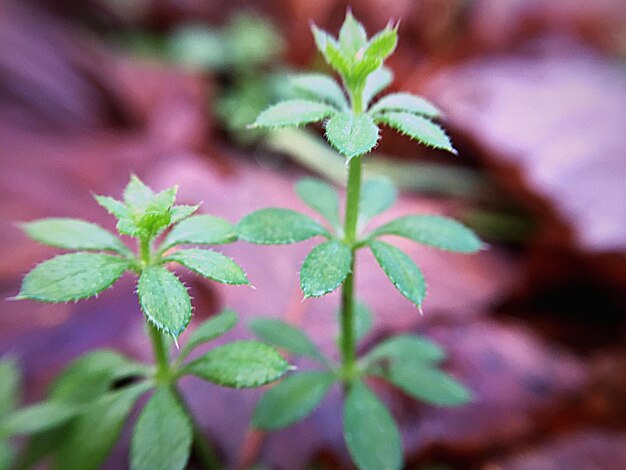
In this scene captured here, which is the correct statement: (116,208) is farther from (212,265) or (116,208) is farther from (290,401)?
(290,401)

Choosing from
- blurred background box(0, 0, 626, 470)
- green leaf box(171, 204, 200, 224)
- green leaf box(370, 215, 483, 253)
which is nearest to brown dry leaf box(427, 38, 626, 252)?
blurred background box(0, 0, 626, 470)

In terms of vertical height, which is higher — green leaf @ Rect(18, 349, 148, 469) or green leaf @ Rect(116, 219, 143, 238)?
green leaf @ Rect(116, 219, 143, 238)

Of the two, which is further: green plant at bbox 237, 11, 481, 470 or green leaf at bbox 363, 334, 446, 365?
green leaf at bbox 363, 334, 446, 365

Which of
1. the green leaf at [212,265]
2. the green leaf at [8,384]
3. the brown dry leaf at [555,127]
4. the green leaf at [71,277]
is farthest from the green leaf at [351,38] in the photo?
the brown dry leaf at [555,127]

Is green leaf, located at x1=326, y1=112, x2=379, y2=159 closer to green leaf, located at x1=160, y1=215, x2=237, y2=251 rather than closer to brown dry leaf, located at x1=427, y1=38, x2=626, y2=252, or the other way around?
green leaf, located at x1=160, y1=215, x2=237, y2=251

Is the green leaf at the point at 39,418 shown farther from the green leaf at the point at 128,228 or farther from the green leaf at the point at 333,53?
the green leaf at the point at 333,53

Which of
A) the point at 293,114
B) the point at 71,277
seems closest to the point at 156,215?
the point at 71,277
